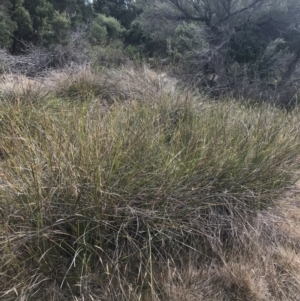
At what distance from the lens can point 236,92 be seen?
841cm

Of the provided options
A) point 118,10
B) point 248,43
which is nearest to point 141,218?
point 248,43

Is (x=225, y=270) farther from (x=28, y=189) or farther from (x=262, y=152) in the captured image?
(x=28, y=189)

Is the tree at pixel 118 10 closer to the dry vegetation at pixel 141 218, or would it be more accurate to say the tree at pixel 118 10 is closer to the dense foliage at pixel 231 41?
the dense foliage at pixel 231 41

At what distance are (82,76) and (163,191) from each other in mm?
4872

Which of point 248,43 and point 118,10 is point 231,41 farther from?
point 118,10

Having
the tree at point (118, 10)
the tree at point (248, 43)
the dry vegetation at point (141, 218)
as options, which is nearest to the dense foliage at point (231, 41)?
the tree at point (248, 43)

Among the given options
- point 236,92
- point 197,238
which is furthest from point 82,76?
point 197,238

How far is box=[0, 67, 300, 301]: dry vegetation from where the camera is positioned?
90.0 inches

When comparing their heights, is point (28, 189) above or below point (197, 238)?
above

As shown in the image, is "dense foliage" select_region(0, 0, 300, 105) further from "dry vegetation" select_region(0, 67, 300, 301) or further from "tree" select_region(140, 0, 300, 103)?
"dry vegetation" select_region(0, 67, 300, 301)

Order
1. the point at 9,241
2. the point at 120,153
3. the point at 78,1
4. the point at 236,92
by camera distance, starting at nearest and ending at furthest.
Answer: the point at 9,241 → the point at 120,153 → the point at 236,92 → the point at 78,1

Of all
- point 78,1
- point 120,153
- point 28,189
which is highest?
point 120,153

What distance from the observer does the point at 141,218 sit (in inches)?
98.6

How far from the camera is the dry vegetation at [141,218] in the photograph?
2.29m
